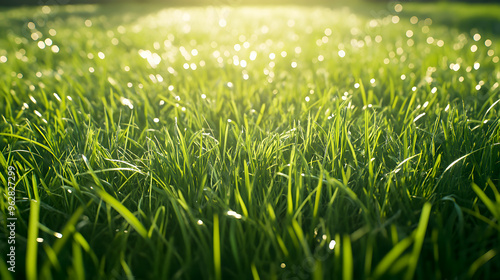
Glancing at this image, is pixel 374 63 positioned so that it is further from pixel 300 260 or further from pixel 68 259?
pixel 68 259

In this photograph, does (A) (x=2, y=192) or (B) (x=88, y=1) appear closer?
(A) (x=2, y=192)

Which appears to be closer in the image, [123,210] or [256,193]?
[123,210]

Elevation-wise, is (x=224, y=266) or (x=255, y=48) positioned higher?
(x=255, y=48)

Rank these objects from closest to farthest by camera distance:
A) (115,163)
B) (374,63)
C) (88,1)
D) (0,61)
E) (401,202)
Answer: (401,202) < (115,163) < (374,63) < (0,61) < (88,1)

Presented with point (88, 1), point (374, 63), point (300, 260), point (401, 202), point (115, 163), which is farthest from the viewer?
point (88, 1)

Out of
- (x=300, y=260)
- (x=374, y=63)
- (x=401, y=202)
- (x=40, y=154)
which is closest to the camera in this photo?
(x=300, y=260)

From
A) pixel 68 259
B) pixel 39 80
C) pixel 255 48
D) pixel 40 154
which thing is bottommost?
pixel 68 259

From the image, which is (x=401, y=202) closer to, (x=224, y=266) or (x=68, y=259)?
(x=224, y=266)

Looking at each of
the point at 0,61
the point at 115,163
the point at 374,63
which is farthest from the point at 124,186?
the point at 0,61

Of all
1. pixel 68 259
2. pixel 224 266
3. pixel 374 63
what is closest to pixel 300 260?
pixel 224 266
